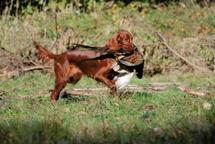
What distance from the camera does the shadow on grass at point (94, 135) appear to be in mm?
6391

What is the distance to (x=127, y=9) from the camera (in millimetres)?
19031

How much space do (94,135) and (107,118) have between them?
1198 millimetres

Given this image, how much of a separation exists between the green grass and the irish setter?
0.27 meters

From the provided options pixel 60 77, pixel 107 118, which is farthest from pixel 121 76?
pixel 107 118

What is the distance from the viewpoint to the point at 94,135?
6551 millimetres

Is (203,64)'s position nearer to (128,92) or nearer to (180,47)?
(180,47)

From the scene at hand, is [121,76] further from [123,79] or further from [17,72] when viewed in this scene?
[17,72]

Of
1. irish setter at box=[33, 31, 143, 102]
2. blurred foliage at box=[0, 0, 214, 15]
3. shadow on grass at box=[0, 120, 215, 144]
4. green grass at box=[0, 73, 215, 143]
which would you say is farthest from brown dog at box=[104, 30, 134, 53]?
blurred foliage at box=[0, 0, 214, 15]

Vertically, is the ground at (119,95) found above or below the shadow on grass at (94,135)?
below

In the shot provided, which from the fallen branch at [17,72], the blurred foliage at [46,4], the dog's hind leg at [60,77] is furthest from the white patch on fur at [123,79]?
the blurred foliage at [46,4]

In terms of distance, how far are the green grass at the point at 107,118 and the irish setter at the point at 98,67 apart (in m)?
0.27

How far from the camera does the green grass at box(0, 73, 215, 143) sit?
21.3 feet

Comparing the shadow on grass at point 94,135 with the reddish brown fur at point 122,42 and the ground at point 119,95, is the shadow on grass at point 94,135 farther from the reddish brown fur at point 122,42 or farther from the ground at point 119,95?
the reddish brown fur at point 122,42

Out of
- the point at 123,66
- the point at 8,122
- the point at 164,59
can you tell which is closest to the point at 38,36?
the point at 164,59
